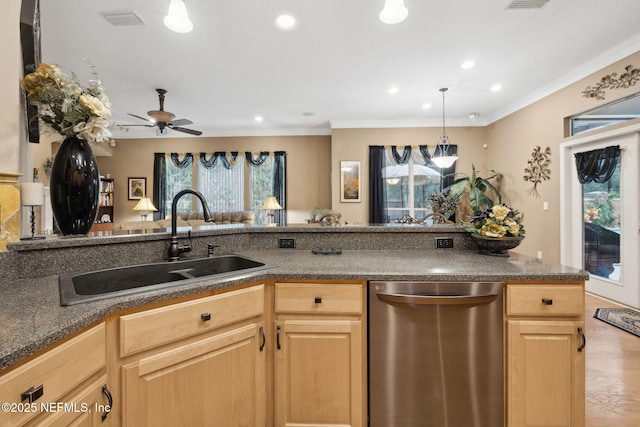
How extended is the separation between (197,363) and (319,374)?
54cm

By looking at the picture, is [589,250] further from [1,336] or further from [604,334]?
[1,336]

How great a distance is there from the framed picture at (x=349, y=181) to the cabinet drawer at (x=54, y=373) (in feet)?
17.9

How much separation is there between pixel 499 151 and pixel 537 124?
40.4 inches

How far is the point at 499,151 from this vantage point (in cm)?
554

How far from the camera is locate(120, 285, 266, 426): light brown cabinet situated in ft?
3.28

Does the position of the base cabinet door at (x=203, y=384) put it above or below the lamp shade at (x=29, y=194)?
below

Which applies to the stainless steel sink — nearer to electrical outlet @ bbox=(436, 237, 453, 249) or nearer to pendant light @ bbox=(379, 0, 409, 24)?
electrical outlet @ bbox=(436, 237, 453, 249)

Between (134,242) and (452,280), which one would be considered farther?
(134,242)

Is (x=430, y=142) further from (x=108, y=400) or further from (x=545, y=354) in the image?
(x=108, y=400)

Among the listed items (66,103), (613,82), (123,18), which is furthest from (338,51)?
(613,82)

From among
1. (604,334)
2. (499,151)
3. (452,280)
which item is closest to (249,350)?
(452,280)

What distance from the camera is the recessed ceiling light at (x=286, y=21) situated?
2.66 meters

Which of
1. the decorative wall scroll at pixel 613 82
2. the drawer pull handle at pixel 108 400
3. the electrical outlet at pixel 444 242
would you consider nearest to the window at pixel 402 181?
the decorative wall scroll at pixel 613 82

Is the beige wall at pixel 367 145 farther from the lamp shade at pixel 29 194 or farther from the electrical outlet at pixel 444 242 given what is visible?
the lamp shade at pixel 29 194
